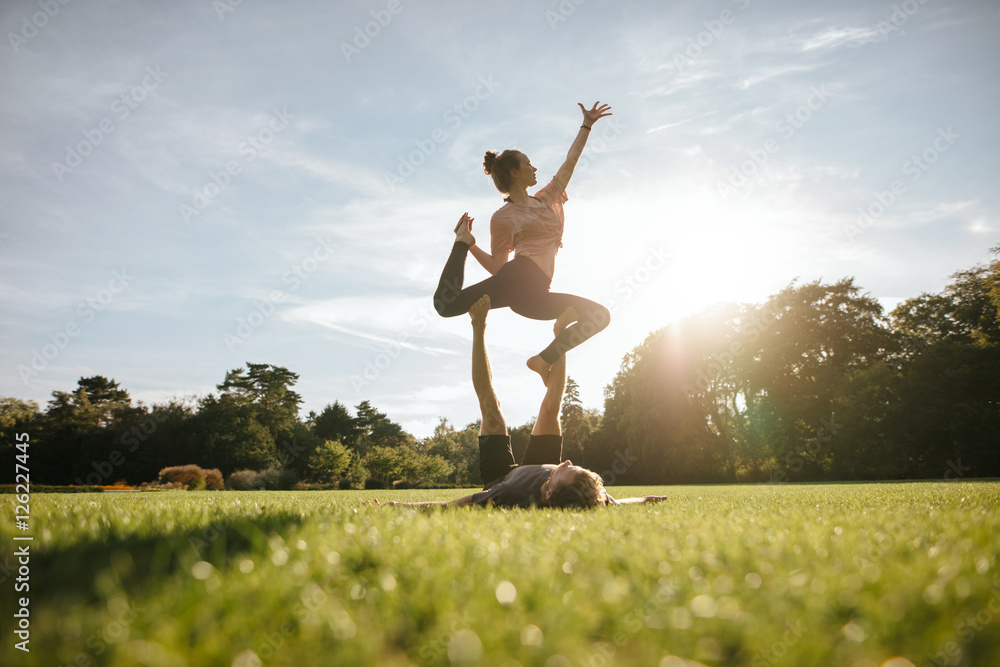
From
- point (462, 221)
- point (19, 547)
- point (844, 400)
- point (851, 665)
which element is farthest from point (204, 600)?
point (844, 400)

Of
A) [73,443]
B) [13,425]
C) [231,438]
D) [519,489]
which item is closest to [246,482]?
[231,438]

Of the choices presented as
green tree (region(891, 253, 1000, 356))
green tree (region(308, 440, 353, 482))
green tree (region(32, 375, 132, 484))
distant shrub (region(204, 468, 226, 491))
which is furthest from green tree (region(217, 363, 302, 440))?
green tree (region(891, 253, 1000, 356))

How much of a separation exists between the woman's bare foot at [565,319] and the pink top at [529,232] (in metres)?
0.43

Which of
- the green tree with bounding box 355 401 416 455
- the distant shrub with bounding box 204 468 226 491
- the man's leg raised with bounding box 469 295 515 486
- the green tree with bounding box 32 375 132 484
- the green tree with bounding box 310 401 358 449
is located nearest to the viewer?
the man's leg raised with bounding box 469 295 515 486

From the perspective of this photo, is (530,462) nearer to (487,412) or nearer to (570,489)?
(487,412)

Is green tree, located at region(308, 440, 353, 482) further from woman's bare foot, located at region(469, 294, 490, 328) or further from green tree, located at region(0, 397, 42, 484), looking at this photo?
woman's bare foot, located at region(469, 294, 490, 328)

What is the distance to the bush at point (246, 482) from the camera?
89.0 ft

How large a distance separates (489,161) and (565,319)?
1.94 metres

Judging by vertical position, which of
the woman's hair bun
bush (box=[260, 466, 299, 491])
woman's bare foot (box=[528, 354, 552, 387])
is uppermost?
the woman's hair bun

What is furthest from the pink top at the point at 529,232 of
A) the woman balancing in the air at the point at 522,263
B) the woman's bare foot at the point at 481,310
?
the woman's bare foot at the point at 481,310

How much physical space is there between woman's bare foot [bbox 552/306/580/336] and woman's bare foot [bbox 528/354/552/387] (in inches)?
14.7

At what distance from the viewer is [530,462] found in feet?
15.1

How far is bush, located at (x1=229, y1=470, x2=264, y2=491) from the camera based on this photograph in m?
27.1

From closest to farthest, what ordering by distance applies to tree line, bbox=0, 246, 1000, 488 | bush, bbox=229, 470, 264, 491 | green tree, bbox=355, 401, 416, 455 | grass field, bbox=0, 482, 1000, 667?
grass field, bbox=0, 482, 1000, 667, bush, bbox=229, 470, 264, 491, tree line, bbox=0, 246, 1000, 488, green tree, bbox=355, 401, 416, 455
